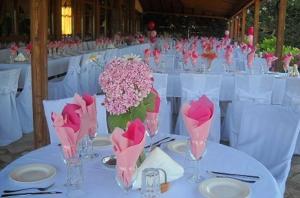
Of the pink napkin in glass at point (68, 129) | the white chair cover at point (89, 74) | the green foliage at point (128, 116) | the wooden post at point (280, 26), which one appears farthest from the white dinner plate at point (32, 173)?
the wooden post at point (280, 26)

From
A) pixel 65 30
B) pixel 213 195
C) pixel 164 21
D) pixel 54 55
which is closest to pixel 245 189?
pixel 213 195

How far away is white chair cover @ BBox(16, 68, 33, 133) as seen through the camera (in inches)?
187

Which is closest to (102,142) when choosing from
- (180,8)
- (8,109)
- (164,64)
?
(8,109)

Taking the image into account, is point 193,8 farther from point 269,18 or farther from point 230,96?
point 230,96

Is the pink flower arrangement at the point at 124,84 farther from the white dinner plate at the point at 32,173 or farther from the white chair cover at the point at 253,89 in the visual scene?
the white chair cover at the point at 253,89

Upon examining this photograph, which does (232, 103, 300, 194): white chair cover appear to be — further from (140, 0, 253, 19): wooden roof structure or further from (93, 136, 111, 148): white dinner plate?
(140, 0, 253, 19): wooden roof structure

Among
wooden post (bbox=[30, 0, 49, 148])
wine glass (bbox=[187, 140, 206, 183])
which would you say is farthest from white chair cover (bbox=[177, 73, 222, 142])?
wine glass (bbox=[187, 140, 206, 183])

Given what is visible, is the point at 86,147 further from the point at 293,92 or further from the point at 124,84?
the point at 293,92

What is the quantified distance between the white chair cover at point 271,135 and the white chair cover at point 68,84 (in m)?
3.42

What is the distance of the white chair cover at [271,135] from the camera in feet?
8.00

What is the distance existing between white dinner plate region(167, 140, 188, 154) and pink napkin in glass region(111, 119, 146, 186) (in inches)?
26.1

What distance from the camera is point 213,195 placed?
63.8 inches

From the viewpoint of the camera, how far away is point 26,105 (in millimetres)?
4793

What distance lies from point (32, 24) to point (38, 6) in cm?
17
